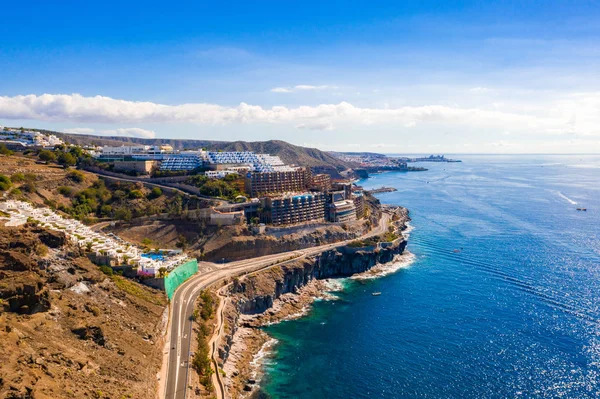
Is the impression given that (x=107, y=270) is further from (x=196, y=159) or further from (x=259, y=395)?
(x=196, y=159)

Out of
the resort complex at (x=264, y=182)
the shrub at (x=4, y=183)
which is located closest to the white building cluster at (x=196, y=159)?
the resort complex at (x=264, y=182)

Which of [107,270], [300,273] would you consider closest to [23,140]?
[107,270]

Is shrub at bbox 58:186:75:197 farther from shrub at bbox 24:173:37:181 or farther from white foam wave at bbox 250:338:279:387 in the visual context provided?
white foam wave at bbox 250:338:279:387

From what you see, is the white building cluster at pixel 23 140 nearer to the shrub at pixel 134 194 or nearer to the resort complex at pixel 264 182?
the resort complex at pixel 264 182

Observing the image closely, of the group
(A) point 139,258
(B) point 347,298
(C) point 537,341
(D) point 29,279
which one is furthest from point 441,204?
(D) point 29,279

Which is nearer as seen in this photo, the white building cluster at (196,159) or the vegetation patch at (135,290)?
the vegetation patch at (135,290)

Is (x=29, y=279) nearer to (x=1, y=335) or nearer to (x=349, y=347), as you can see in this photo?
(x=1, y=335)
